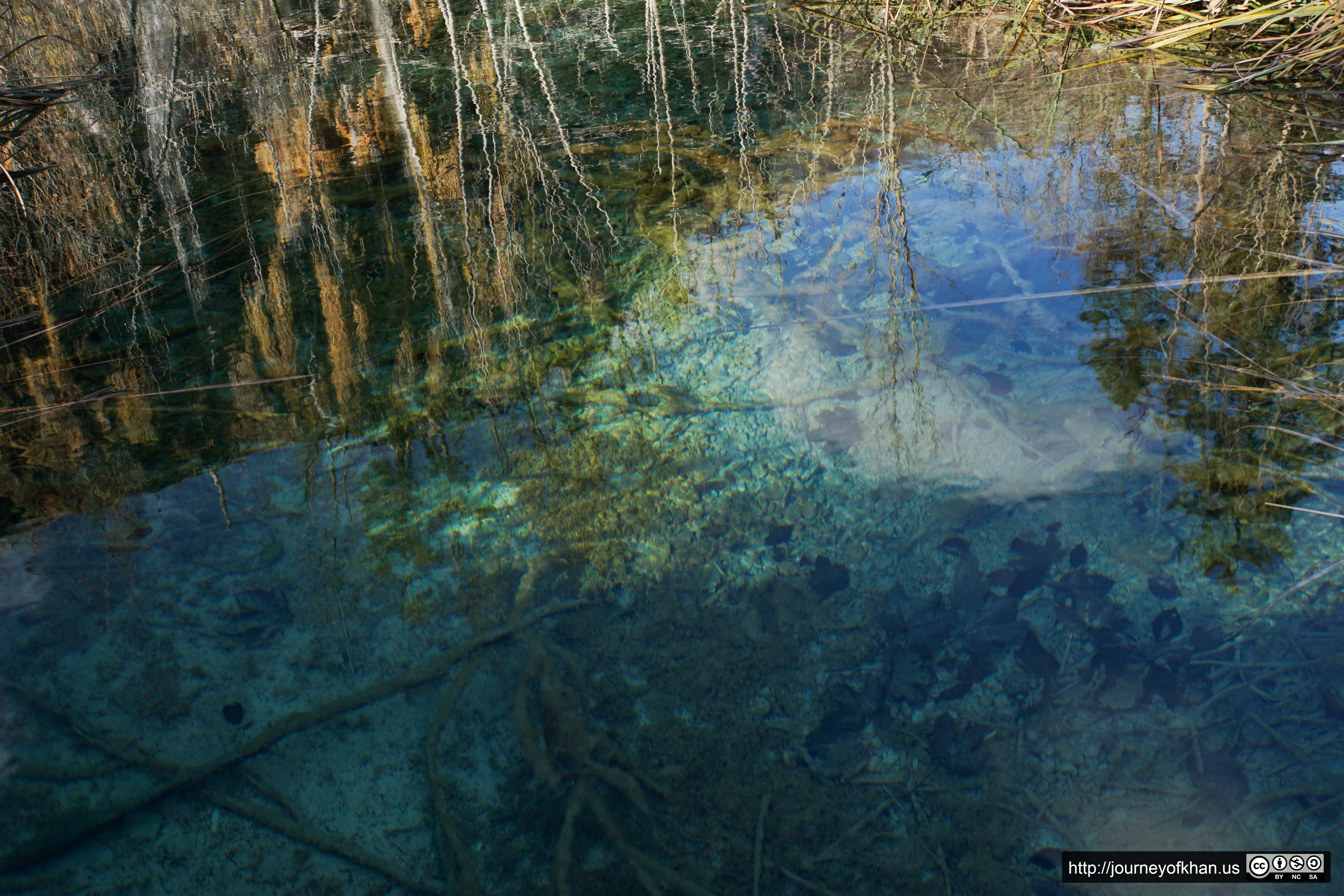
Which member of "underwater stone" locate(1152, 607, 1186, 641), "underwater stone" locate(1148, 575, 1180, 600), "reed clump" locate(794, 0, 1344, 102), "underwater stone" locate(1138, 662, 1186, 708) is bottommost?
"underwater stone" locate(1138, 662, 1186, 708)

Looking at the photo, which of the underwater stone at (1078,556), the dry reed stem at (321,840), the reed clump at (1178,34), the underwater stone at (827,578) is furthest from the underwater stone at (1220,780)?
the reed clump at (1178,34)

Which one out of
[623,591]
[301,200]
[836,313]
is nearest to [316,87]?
[301,200]

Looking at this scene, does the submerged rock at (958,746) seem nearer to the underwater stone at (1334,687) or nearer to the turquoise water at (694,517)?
the turquoise water at (694,517)

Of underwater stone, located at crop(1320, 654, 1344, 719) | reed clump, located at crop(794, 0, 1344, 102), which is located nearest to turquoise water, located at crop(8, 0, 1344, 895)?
underwater stone, located at crop(1320, 654, 1344, 719)

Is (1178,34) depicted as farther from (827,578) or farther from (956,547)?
(827,578)

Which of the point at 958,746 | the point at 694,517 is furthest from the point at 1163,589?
the point at 694,517

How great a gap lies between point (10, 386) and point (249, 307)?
0.75 metres

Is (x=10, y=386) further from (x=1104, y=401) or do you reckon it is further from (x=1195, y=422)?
(x=1195, y=422)

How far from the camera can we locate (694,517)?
2.01 metres


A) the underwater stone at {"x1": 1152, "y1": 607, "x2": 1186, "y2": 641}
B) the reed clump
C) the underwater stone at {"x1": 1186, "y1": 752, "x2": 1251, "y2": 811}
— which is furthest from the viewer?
the reed clump

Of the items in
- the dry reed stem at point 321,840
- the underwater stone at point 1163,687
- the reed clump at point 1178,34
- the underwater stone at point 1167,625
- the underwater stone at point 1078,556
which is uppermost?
the reed clump at point 1178,34

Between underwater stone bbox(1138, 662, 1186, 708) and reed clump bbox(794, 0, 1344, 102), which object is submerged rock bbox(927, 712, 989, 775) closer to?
underwater stone bbox(1138, 662, 1186, 708)

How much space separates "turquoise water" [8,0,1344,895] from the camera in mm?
1486

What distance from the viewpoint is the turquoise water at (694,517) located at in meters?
1.49
